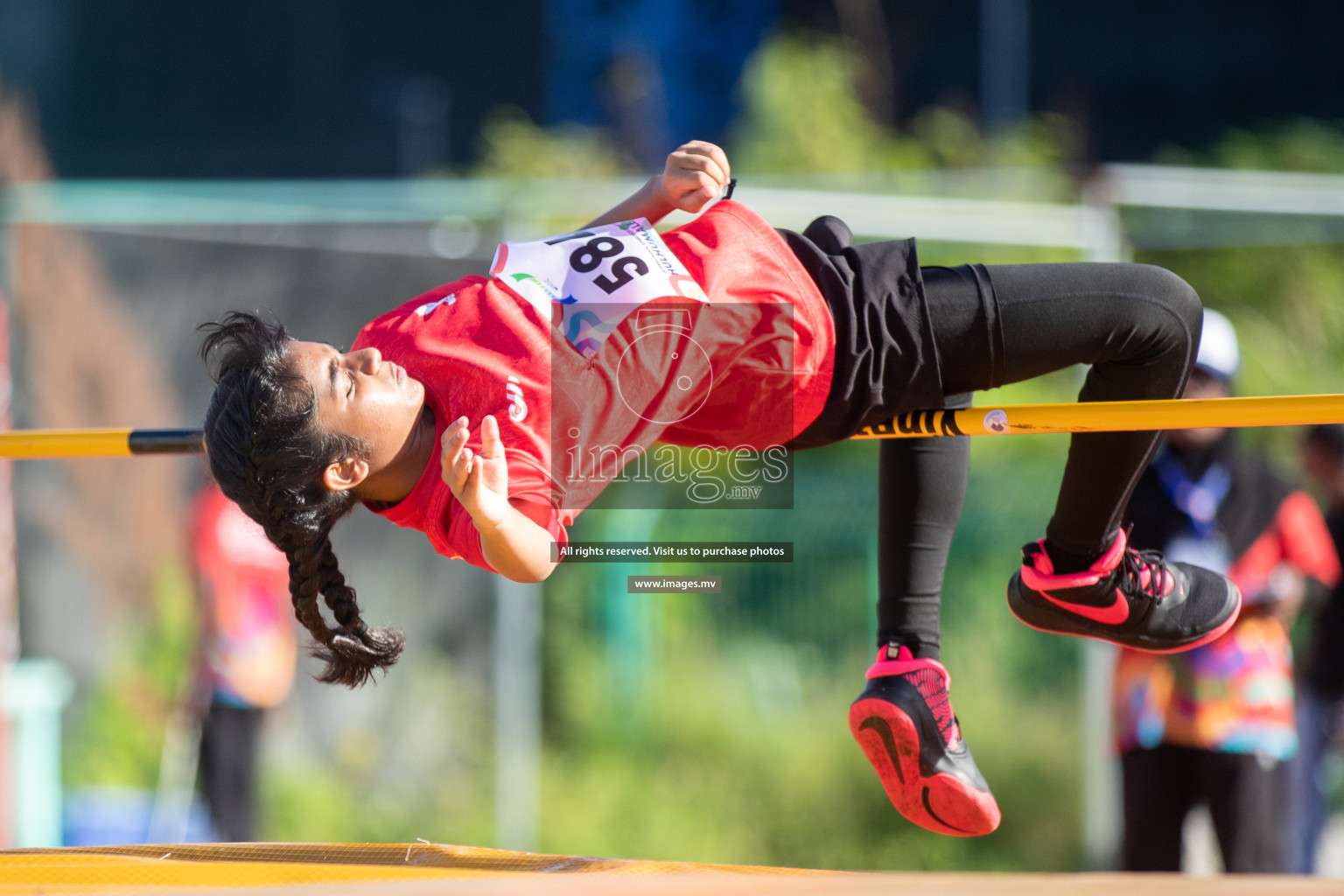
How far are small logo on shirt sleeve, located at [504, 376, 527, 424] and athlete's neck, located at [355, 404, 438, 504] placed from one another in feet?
0.80

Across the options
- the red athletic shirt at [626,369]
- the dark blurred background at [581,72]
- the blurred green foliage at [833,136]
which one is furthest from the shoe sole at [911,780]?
the dark blurred background at [581,72]

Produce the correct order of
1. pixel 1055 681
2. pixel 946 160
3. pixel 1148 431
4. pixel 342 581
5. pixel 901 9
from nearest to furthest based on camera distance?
pixel 1148 431, pixel 342 581, pixel 1055 681, pixel 946 160, pixel 901 9

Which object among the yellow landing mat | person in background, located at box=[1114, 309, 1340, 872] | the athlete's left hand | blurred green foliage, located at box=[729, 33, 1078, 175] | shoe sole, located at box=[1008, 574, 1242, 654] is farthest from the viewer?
blurred green foliage, located at box=[729, 33, 1078, 175]

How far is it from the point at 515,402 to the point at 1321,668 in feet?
12.8

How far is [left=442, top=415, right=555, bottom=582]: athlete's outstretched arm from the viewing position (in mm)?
2207

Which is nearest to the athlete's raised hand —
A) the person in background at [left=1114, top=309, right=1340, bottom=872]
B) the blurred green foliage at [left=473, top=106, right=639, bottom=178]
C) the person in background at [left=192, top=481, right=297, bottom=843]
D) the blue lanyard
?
the person in background at [left=1114, top=309, right=1340, bottom=872]

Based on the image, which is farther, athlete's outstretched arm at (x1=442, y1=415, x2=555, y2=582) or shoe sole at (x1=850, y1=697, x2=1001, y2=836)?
shoe sole at (x1=850, y1=697, x2=1001, y2=836)

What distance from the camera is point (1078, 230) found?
5672 millimetres

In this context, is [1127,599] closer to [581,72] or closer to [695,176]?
[695,176]

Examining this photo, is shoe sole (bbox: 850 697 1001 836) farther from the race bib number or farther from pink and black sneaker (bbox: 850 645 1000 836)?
the race bib number

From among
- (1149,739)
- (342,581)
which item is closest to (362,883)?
(342,581)

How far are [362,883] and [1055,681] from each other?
12.8ft

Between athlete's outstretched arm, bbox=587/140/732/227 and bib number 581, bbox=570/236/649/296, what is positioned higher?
athlete's outstretched arm, bbox=587/140/732/227

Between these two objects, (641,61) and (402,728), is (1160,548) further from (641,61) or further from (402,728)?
(641,61)
